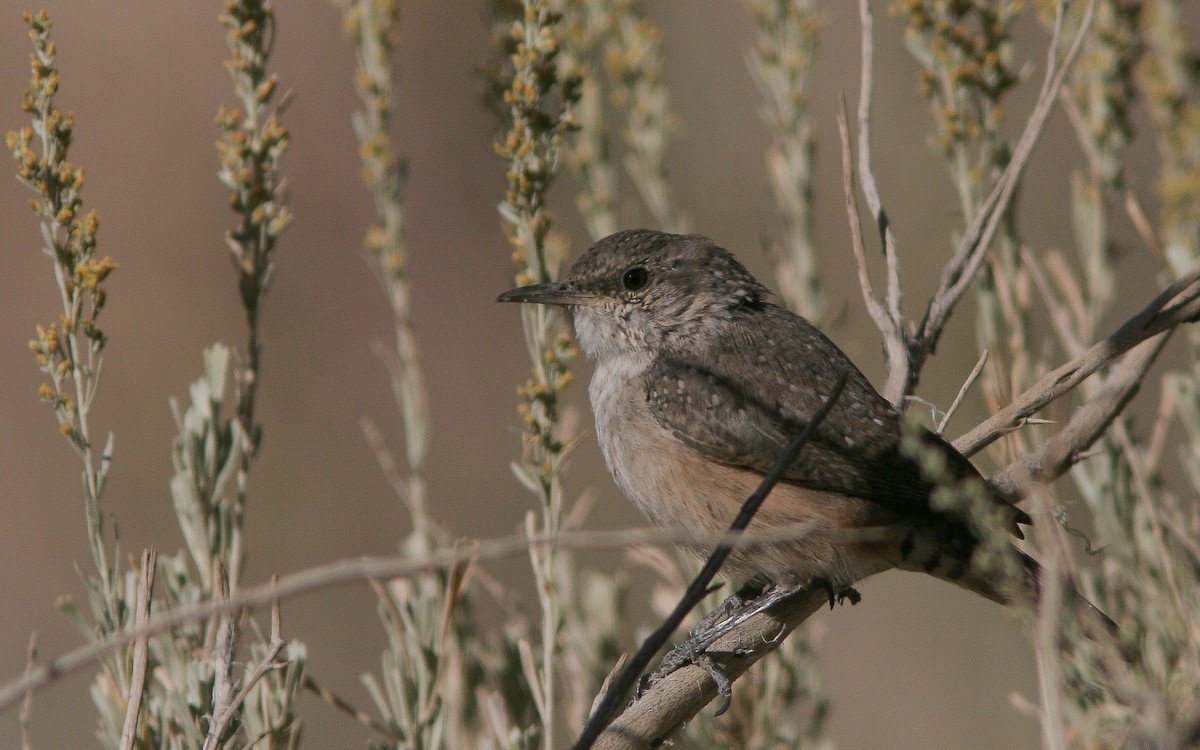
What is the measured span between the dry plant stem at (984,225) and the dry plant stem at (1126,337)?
0.45 m

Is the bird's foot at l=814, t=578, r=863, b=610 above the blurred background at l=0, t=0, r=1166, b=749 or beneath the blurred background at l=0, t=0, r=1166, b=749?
beneath

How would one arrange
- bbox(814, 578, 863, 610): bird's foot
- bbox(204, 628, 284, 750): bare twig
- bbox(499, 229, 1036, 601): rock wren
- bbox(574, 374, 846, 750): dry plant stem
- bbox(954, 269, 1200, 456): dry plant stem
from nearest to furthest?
bbox(574, 374, 846, 750): dry plant stem
bbox(204, 628, 284, 750): bare twig
bbox(954, 269, 1200, 456): dry plant stem
bbox(499, 229, 1036, 601): rock wren
bbox(814, 578, 863, 610): bird's foot

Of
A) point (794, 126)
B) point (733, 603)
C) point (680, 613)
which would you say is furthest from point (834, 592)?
point (680, 613)

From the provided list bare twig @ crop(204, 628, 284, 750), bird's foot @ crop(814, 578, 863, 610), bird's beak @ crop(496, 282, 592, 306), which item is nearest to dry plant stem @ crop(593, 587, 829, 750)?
bird's foot @ crop(814, 578, 863, 610)

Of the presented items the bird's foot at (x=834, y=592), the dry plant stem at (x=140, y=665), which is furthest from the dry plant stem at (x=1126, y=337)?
the dry plant stem at (x=140, y=665)

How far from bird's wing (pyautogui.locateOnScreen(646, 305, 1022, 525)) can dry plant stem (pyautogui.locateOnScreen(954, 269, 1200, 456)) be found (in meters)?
0.26

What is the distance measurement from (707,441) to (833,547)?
0.45 meters

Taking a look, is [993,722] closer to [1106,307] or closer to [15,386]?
[1106,307]

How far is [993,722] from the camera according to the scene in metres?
4.55

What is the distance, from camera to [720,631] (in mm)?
3014

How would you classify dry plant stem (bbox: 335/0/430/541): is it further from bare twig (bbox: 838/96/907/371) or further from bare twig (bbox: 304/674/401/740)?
bare twig (bbox: 838/96/907/371)

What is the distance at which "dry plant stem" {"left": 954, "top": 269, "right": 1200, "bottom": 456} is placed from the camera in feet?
8.13

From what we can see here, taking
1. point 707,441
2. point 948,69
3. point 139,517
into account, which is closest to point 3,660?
point 139,517

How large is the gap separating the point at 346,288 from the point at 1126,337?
6228 millimetres
